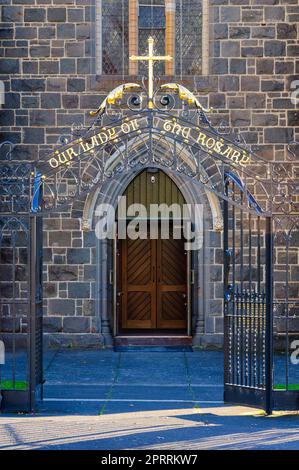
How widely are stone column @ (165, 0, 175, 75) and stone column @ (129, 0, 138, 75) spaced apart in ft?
1.81

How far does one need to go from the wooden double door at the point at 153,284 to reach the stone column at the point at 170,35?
3307 mm

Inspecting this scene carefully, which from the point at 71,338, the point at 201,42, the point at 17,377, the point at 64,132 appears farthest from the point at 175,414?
the point at 201,42

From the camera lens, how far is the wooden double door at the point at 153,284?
17.5 metres

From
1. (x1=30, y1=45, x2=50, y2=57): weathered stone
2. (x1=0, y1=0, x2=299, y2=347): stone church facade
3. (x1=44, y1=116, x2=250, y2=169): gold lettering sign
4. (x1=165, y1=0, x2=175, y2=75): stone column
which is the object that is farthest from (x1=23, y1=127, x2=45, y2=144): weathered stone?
(x1=44, y1=116, x2=250, y2=169): gold lettering sign

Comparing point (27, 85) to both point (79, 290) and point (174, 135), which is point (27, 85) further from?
point (174, 135)

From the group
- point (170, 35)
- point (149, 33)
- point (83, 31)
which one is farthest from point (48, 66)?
point (170, 35)

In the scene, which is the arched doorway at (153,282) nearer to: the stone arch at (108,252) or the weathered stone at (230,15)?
the stone arch at (108,252)

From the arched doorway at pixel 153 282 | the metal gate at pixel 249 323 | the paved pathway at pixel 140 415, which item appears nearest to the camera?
the paved pathway at pixel 140 415

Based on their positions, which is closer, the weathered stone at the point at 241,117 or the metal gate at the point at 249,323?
the metal gate at the point at 249,323

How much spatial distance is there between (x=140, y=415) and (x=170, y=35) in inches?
325

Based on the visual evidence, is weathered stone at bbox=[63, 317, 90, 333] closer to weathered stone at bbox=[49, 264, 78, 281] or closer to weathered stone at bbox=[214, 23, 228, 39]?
weathered stone at bbox=[49, 264, 78, 281]

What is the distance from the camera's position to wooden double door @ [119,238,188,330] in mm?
17531

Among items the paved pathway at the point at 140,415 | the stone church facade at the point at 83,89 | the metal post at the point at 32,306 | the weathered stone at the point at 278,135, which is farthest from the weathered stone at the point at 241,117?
the metal post at the point at 32,306

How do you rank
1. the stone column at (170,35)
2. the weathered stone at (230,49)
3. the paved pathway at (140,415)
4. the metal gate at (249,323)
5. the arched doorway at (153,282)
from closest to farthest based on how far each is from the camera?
the paved pathway at (140,415) → the metal gate at (249,323) → the weathered stone at (230,49) → the stone column at (170,35) → the arched doorway at (153,282)
